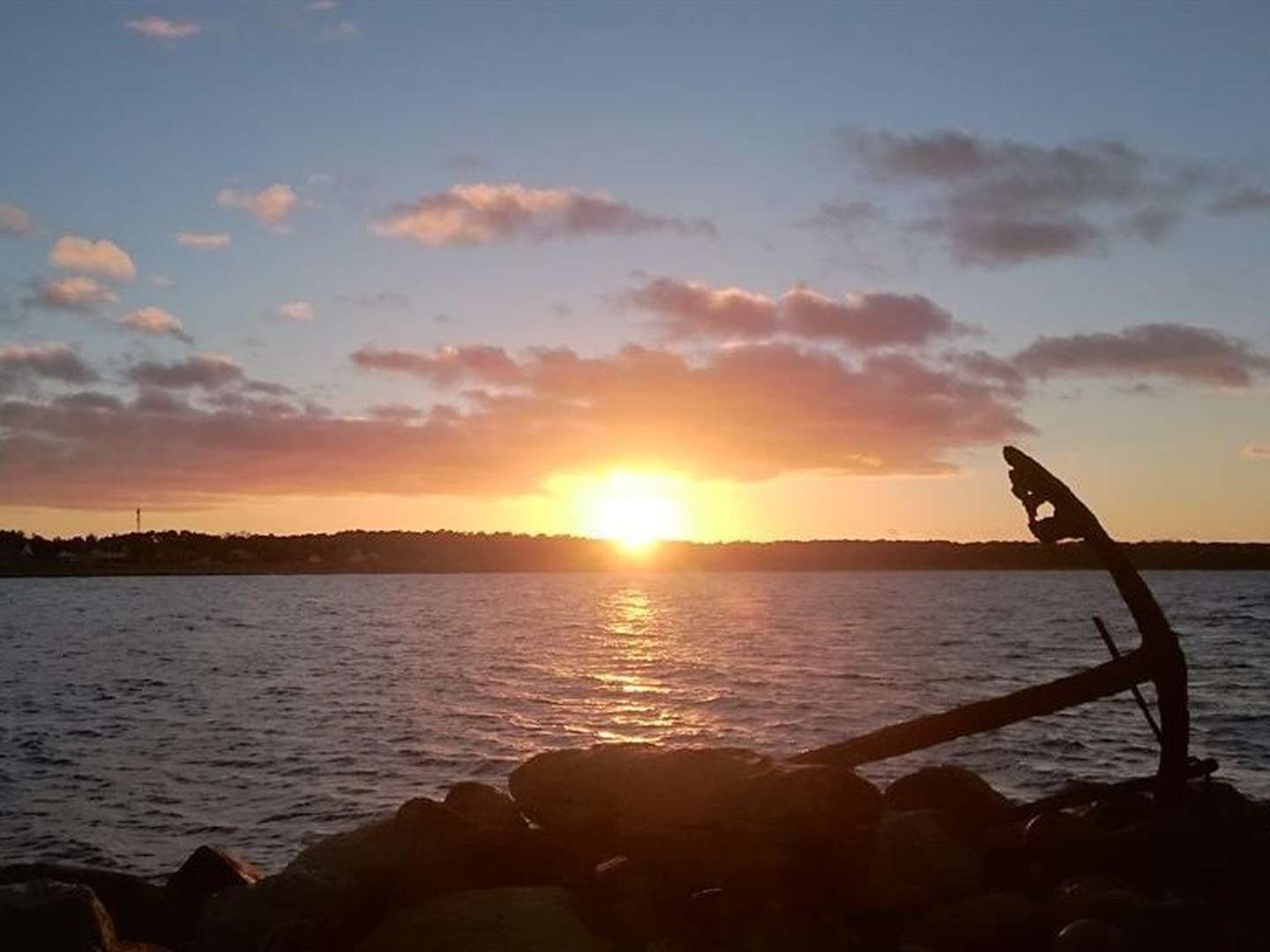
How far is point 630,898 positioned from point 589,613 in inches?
4520

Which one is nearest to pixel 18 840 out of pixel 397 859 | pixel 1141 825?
pixel 397 859

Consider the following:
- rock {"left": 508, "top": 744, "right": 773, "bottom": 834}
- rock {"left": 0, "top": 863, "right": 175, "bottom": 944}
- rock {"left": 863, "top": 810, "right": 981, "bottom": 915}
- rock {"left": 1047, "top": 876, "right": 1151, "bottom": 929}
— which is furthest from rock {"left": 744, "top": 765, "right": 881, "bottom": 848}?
rock {"left": 0, "top": 863, "right": 175, "bottom": 944}

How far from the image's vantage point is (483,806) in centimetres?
1002

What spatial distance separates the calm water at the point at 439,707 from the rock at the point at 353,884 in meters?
8.66

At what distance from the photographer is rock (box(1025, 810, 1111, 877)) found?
32.4 ft

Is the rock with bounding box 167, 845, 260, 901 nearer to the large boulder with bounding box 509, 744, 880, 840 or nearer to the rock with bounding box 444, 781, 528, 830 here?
the rock with bounding box 444, 781, 528, 830

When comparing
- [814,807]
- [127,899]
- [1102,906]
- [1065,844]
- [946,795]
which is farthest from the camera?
[946,795]

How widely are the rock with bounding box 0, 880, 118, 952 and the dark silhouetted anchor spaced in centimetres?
525

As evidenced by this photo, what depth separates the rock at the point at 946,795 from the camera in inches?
452

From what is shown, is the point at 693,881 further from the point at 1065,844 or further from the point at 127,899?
the point at 127,899

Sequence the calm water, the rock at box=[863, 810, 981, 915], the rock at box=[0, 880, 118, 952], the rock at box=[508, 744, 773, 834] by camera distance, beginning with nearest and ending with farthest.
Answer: the rock at box=[0, 880, 118, 952] < the rock at box=[508, 744, 773, 834] < the rock at box=[863, 810, 981, 915] < the calm water

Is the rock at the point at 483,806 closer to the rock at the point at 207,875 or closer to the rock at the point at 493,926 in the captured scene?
the rock at the point at 493,926

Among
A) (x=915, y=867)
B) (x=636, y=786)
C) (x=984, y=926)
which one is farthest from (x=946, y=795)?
(x=636, y=786)

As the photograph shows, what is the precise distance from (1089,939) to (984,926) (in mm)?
894
